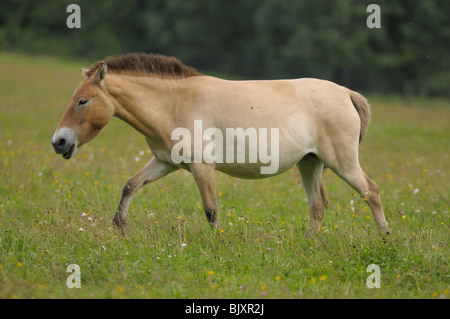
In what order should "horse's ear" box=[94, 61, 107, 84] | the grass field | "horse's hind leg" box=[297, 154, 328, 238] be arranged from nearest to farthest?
1. the grass field
2. "horse's ear" box=[94, 61, 107, 84]
3. "horse's hind leg" box=[297, 154, 328, 238]

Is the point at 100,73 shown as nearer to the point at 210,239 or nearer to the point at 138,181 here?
the point at 138,181

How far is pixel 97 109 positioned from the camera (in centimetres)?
555

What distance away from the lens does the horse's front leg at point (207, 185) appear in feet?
18.7

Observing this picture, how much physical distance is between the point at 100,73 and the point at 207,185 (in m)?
1.68

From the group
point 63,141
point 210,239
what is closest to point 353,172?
point 210,239

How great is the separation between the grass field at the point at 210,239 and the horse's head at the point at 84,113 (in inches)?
33.4

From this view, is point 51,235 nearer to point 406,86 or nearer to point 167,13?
point 406,86

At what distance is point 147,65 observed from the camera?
5930 millimetres

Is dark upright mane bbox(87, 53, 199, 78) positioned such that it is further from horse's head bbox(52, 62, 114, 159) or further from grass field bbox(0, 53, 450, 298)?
grass field bbox(0, 53, 450, 298)

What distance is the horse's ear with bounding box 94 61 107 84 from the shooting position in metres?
5.39

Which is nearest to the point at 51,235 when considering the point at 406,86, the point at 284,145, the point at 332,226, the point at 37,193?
the point at 37,193

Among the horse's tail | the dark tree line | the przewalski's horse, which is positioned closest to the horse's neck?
the przewalski's horse

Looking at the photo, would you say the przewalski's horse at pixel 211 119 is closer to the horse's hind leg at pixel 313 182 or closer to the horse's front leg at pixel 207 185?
the horse's front leg at pixel 207 185

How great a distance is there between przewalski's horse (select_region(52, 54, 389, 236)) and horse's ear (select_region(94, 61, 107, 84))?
14mm
